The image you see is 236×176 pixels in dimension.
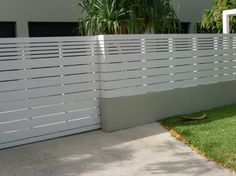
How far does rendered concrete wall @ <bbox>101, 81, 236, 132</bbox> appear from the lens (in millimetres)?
8312

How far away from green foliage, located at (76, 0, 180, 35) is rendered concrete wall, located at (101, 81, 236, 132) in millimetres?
1592

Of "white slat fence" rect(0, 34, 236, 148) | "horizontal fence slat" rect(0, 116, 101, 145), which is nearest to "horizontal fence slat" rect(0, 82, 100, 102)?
"white slat fence" rect(0, 34, 236, 148)

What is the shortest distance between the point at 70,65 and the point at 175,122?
244 centimetres

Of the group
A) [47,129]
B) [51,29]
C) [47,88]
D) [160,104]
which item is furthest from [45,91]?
[51,29]

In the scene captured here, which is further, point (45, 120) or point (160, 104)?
point (160, 104)

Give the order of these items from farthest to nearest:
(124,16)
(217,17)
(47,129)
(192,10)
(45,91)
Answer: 1. (192,10)
2. (217,17)
3. (124,16)
4. (47,129)
5. (45,91)

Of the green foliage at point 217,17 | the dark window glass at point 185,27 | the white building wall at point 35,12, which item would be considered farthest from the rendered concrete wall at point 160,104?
the dark window glass at point 185,27

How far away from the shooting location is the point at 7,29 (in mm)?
11344

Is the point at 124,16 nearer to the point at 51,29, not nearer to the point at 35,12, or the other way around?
the point at 35,12

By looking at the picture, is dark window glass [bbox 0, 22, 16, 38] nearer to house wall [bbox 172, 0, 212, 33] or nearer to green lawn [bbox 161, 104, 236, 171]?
green lawn [bbox 161, 104, 236, 171]

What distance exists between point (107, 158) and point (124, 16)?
12.5 feet

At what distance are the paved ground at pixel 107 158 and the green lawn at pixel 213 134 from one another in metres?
0.19

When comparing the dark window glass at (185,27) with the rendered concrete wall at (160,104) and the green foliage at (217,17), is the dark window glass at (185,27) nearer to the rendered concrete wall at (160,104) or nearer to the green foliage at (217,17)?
the green foliage at (217,17)

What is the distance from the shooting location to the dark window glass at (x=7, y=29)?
11.2 metres
